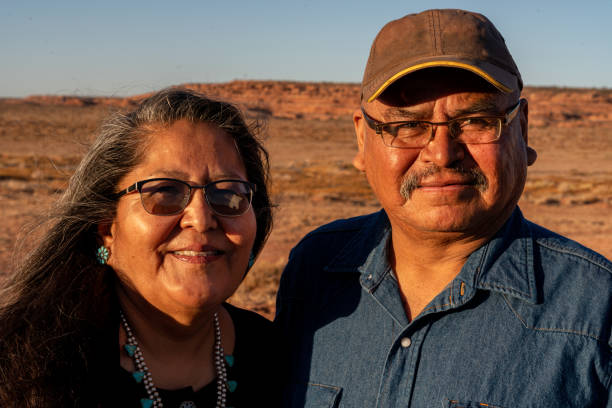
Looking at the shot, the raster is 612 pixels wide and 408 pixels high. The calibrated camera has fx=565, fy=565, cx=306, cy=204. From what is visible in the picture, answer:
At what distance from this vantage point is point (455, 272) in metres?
2.47

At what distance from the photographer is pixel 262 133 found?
2.95 m

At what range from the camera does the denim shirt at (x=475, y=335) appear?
6.73 ft

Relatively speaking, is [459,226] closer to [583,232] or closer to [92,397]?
[92,397]

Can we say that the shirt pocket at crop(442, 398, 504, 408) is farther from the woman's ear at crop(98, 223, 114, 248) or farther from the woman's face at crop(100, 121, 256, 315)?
the woman's ear at crop(98, 223, 114, 248)

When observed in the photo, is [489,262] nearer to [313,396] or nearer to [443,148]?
[443,148]

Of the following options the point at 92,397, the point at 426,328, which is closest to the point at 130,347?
the point at 92,397

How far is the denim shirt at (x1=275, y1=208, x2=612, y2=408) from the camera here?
2.05 metres

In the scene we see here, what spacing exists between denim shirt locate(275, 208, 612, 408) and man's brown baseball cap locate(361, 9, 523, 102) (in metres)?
0.68

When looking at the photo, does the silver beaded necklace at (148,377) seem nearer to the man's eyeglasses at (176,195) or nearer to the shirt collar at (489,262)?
the man's eyeglasses at (176,195)

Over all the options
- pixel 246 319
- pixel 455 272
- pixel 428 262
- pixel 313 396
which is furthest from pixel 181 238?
pixel 455 272

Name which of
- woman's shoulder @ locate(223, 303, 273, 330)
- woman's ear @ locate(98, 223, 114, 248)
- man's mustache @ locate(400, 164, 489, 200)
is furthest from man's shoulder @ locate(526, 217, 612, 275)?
woman's ear @ locate(98, 223, 114, 248)

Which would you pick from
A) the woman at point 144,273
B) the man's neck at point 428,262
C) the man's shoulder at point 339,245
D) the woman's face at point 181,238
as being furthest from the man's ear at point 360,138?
the woman's face at point 181,238

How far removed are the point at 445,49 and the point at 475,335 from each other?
114 cm

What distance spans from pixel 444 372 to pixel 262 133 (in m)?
1.49
